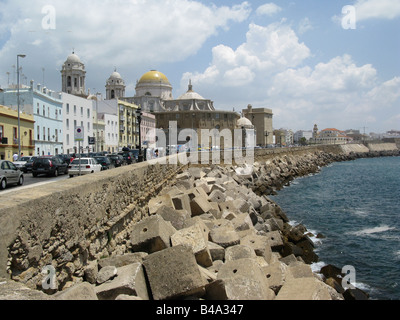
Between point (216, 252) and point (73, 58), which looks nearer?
point (216, 252)

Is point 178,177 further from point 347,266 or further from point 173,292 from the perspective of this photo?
point 173,292

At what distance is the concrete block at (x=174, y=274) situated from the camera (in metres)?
4.89

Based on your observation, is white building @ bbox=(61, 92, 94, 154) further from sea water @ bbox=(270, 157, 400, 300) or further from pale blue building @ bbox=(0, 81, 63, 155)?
sea water @ bbox=(270, 157, 400, 300)

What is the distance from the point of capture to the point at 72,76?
68.2 m

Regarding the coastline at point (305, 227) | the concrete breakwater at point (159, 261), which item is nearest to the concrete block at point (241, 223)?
the concrete breakwater at point (159, 261)

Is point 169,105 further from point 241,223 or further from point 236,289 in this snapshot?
point 236,289

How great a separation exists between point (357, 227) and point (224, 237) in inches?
458

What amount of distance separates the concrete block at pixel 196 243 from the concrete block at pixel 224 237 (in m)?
1.40

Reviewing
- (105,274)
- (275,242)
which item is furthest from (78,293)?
(275,242)

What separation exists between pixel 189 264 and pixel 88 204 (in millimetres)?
1933

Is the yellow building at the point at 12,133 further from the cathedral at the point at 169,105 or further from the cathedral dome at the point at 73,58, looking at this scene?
the cathedral at the point at 169,105

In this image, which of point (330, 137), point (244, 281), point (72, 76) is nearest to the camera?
point (244, 281)

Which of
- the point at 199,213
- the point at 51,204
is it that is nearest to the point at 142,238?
the point at 51,204

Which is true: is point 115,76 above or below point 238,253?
above
